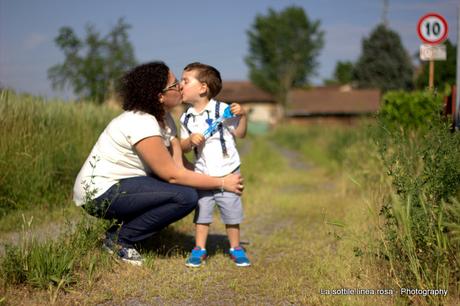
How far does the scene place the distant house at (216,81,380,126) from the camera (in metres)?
48.6

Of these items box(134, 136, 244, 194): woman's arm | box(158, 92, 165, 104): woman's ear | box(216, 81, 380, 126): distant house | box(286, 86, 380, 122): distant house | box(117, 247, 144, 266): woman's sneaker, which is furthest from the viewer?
box(216, 81, 380, 126): distant house

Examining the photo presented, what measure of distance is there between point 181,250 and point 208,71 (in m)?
1.51

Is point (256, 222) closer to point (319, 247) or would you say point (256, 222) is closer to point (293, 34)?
point (319, 247)

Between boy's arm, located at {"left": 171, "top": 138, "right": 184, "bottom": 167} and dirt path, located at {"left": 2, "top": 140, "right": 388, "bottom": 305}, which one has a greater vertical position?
boy's arm, located at {"left": 171, "top": 138, "right": 184, "bottom": 167}

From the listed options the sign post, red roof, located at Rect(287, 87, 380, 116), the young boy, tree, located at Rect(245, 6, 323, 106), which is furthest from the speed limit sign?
tree, located at Rect(245, 6, 323, 106)

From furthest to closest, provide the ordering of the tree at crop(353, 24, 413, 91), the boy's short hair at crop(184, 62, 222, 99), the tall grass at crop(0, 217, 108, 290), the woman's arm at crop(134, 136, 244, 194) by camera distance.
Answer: the tree at crop(353, 24, 413, 91), the boy's short hair at crop(184, 62, 222, 99), the woman's arm at crop(134, 136, 244, 194), the tall grass at crop(0, 217, 108, 290)

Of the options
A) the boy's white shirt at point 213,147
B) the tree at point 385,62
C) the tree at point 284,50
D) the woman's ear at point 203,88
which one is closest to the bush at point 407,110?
the boy's white shirt at point 213,147

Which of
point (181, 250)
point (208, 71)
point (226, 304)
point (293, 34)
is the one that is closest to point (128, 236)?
point (181, 250)

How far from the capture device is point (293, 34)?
199 feet

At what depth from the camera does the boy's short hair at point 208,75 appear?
4.10 m

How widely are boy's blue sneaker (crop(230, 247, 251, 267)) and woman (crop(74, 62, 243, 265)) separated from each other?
1.58 ft

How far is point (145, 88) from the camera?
12.6 feet

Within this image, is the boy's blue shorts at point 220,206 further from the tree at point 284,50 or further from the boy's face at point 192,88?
the tree at point 284,50

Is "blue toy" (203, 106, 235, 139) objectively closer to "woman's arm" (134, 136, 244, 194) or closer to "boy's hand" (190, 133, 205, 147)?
"boy's hand" (190, 133, 205, 147)
